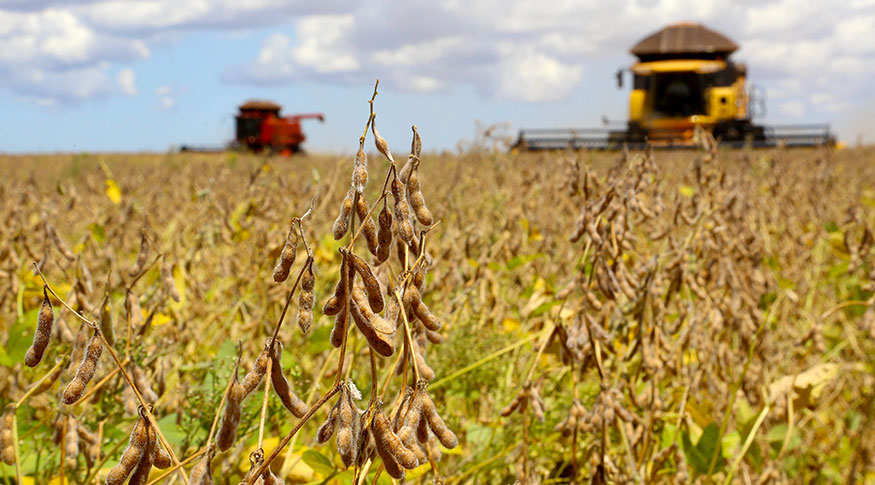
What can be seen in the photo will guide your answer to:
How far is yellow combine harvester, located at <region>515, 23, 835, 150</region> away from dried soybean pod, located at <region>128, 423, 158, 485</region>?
16.8 metres

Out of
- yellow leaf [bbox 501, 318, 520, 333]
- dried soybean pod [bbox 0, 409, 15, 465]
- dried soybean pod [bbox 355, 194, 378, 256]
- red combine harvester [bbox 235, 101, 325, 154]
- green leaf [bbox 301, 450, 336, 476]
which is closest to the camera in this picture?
dried soybean pod [bbox 355, 194, 378, 256]

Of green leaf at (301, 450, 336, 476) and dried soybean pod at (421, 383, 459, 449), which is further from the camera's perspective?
green leaf at (301, 450, 336, 476)

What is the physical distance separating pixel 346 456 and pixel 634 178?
125cm

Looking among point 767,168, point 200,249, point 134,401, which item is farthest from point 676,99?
point 134,401

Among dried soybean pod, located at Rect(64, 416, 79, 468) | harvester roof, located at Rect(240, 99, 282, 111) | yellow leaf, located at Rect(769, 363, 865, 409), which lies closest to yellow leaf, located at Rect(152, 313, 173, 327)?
dried soybean pod, located at Rect(64, 416, 79, 468)

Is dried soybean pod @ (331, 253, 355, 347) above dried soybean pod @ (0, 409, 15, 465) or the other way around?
above

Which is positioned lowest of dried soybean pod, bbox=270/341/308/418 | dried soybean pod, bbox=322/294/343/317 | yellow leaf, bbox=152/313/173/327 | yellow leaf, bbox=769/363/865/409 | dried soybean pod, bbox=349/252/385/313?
yellow leaf, bbox=769/363/865/409

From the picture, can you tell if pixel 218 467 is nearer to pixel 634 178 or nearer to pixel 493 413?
pixel 493 413

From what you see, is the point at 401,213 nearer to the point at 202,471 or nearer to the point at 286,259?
the point at 286,259

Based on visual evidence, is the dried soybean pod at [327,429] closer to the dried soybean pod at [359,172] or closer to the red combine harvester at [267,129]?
the dried soybean pod at [359,172]

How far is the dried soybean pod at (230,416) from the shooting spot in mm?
843

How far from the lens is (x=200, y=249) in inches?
115

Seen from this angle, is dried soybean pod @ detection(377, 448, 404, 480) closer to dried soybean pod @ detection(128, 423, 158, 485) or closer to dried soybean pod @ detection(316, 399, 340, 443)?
dried soybean pod @ detection(316, 399, 340, 443)

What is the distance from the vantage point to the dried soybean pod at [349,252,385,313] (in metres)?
0.83
